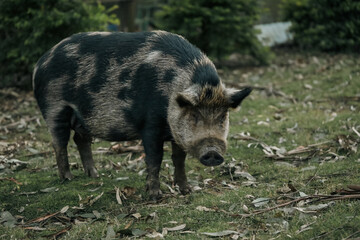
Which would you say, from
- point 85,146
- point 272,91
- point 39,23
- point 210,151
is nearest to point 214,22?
point 272,91

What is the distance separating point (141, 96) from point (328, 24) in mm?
10316

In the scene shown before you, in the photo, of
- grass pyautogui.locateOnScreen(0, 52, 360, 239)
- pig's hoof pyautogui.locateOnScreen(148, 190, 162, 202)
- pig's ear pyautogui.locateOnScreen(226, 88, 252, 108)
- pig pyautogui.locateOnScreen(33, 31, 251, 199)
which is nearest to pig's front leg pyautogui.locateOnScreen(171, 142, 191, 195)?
pig pyautogui.locateOnScreen(33, 31, 251, 199)

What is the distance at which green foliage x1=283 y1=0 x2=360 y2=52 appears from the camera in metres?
13.8

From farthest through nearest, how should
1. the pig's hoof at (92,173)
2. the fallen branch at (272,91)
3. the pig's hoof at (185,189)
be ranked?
the fallen branch at (272,91), the pig's hoof at (92,173), the pig's hoof at (185,189)

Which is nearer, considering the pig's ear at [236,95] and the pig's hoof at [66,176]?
the pig's ear at [236,95]

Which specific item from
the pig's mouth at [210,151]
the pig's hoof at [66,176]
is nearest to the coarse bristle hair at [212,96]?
the pig's mouth at [210,151]

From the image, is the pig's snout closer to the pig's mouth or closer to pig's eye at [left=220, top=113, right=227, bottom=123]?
the pig's mouth

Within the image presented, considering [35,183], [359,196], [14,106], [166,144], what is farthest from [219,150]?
[14,106]

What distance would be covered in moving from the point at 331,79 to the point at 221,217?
7.22 metres

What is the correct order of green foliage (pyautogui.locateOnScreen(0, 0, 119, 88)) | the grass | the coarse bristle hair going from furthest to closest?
1. green foliage (pyautogui.locateOnScreen(0, 0, 119, 88))
2. the coarse bristle hair
3. the grass

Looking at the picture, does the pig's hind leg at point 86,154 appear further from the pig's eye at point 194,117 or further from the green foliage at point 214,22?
the green foliage at point 214,22

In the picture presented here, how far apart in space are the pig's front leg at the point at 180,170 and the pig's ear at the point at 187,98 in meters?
0.68

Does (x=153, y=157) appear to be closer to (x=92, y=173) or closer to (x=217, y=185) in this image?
(x=217, y=185)

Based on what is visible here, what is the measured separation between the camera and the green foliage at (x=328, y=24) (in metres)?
13.8
